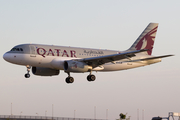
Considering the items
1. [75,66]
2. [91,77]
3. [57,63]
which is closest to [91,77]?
[91,77]

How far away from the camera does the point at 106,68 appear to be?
194 feet

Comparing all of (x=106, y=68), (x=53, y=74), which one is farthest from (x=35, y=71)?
(x=106, y=68)

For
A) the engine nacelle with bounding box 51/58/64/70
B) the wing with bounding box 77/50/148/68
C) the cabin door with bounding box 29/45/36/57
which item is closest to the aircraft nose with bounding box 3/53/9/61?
the cabin door with bounding box 29/45/36/57

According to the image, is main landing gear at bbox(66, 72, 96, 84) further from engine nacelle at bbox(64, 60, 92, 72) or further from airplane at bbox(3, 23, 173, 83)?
engine nacelle at bbox(64, 60, 92, 72)

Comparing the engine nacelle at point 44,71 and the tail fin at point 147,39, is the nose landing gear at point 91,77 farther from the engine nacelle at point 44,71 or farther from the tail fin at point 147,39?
the tail fin at point 147,39

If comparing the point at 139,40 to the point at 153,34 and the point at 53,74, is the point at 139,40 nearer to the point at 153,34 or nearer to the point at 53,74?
the point at 153,34

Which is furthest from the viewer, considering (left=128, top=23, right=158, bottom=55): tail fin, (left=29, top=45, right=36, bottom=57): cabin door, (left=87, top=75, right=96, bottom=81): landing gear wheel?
(left=128, top=23, right=158, bottom=55): tail fin

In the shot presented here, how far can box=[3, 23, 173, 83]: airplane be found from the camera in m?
52.2

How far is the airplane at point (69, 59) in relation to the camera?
52250mm

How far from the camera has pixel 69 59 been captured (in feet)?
180

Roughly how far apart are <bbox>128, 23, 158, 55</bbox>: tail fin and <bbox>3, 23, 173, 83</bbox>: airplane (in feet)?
12.7

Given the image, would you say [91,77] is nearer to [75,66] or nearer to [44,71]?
[75,66]

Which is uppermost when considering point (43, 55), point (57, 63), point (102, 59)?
point (43, 55)

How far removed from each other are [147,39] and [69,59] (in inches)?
726
